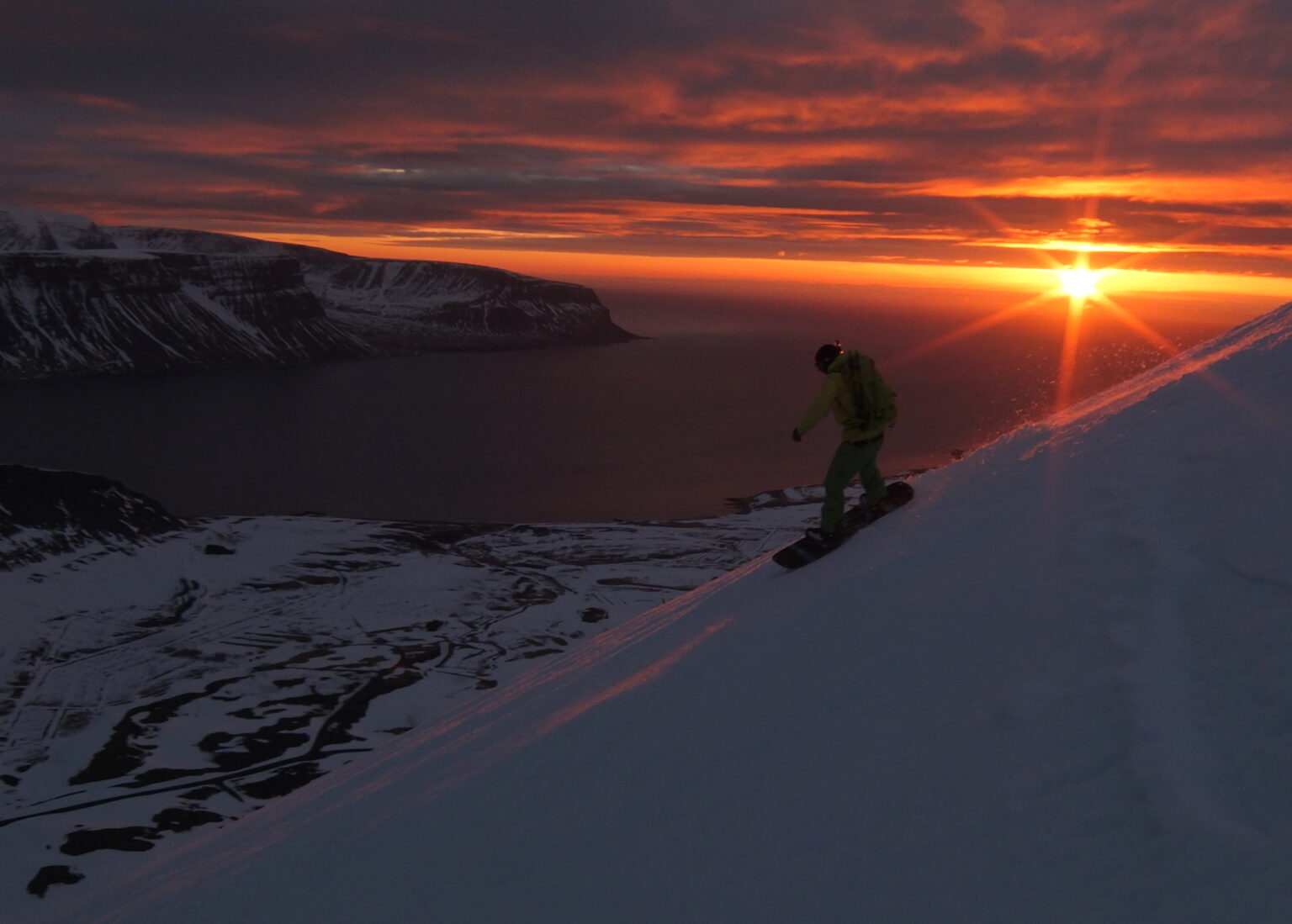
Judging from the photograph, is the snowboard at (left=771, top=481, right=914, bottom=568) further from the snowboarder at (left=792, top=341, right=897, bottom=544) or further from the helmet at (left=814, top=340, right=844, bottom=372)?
the helmet at (left=814, top=340, right=844, bottom=372)

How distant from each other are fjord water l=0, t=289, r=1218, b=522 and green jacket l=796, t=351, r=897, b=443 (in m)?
77.3

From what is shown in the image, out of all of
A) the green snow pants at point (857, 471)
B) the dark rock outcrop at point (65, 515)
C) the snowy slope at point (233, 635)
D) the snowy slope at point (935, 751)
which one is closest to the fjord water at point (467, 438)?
the snowy slope at point (233, 635)

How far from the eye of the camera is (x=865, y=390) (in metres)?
9.84

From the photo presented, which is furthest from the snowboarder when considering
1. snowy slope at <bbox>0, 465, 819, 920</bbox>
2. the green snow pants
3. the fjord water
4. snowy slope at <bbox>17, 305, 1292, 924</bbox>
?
the fjord water

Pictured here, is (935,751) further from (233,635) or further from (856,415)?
(233,635)

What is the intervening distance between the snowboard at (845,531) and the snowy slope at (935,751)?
2.33ft

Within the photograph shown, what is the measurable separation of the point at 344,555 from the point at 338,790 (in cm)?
6283

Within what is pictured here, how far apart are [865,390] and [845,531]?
5.52 feet

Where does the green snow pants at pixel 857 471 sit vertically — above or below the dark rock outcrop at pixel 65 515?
above

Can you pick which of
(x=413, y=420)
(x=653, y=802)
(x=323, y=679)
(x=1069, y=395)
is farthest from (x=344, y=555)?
(x=1069, y=395)

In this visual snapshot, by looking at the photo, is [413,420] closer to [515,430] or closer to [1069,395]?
[515,430]

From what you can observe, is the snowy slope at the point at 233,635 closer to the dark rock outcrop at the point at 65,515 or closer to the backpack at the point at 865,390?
the dark rock outcrop at the point at 65,515

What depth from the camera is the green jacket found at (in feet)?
32.0

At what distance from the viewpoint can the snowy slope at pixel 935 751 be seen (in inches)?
146
